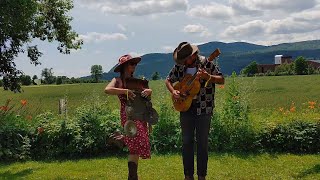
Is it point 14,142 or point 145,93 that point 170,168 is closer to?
point 145,93

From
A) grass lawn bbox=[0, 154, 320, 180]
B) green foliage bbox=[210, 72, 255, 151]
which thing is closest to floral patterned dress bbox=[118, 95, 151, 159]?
grass lawn bbox=[0, 154, 320, 180]

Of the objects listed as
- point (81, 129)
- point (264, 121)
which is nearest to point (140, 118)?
point (81, 129)

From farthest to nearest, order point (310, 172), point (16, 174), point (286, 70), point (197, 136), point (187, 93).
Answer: point (286, 70), point (16, 174), point (310, 172), point (197, 136), point (187, 93)

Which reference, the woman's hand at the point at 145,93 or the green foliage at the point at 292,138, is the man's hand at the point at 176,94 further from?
the green foliage at the point at 292,138

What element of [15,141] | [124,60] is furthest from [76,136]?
[124,60]

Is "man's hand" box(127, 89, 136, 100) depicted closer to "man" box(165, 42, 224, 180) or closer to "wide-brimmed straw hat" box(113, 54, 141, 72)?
"wide-brimmed straw hat" box(113, 54, 141, 72)

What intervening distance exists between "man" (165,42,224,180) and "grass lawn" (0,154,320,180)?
1325 millimetres

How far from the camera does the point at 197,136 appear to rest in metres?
5.53

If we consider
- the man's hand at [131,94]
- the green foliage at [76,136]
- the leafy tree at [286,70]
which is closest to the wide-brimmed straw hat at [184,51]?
the man's hand at [131,94]

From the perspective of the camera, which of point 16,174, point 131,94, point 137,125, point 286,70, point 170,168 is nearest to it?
point 131,94

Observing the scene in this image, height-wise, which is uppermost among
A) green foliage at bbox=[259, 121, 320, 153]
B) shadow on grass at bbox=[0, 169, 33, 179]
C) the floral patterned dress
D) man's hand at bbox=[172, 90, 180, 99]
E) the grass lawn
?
man's hand at bbox=[172, 90, 180, 99]

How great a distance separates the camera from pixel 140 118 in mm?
5219

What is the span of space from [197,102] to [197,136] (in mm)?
441

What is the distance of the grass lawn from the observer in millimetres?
6880
